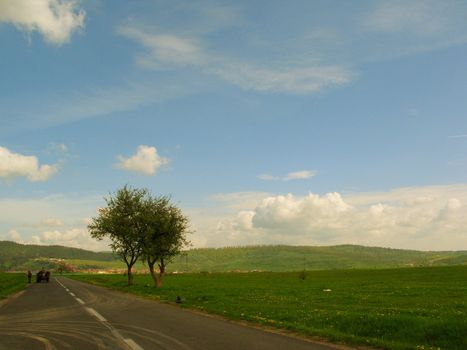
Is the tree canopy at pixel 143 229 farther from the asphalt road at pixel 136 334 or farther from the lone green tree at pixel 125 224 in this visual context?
the asphalt road at pixel 136 334

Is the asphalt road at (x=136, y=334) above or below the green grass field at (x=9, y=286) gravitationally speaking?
above

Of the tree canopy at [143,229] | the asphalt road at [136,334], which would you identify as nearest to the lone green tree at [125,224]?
the tree canopy at [143,229]

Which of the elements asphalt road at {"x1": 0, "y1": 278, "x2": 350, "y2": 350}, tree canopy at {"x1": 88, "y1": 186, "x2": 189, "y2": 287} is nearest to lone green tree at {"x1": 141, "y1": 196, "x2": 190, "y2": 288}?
tree canopy at {"x1": 88, "y1": 186, "x2": 189, "y2": 287}

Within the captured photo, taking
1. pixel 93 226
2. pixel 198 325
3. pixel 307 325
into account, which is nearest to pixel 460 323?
pixel 307 325

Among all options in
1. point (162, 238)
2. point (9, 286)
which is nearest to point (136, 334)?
point (162, 238)

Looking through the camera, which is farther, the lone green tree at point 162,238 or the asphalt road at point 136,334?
the lone green tree at point 162,238

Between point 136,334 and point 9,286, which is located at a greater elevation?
point 136,334

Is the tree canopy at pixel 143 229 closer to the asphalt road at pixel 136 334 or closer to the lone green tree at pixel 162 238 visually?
the lone green tree at pixel 162 238

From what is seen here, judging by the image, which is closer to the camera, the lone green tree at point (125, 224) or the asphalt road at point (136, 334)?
the asphalt road at point (136, 334)

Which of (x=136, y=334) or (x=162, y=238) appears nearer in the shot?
(x=136, y=334)

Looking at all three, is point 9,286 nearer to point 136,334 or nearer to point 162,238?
point 162,238

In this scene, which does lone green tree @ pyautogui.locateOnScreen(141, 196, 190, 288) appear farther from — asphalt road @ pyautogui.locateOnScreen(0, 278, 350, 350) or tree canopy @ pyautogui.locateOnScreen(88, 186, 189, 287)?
asphalt road @ pyautogui.locateOnScreen(0, 278, 350, 350)

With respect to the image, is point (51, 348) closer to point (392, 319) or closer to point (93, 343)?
point (93, 343)

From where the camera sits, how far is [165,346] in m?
12.2
